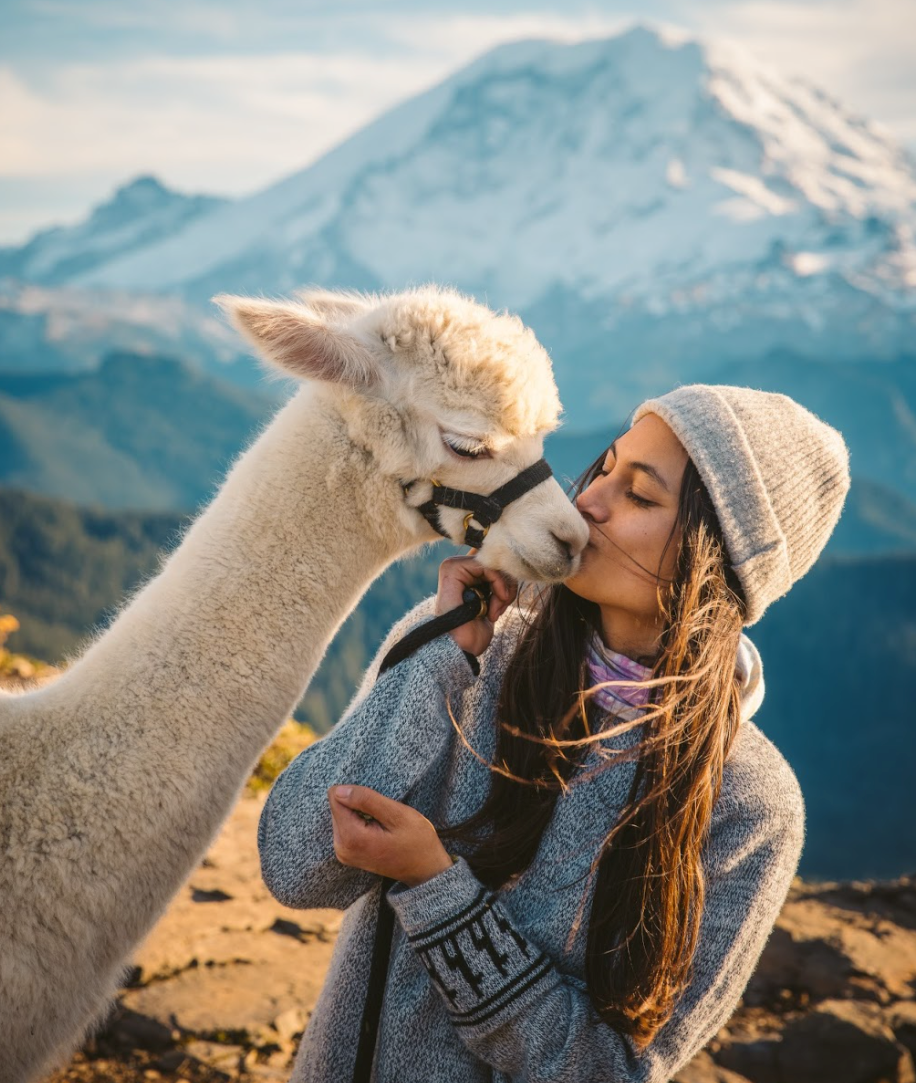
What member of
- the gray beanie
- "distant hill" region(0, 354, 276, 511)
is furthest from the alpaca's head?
"distant hill" region(0, 354, 276, 511)

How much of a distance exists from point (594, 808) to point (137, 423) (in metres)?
165

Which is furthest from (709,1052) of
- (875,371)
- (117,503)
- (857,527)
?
(875,371)

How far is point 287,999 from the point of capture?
10.4 ft

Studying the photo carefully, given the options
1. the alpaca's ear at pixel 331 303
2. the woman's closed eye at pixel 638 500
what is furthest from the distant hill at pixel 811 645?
the woman's closed eye at pixel 638 500

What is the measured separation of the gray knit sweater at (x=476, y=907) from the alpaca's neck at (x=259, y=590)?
329 mm

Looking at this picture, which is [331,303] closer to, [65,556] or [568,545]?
[568,545]

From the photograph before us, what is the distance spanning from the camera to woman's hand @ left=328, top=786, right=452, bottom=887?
1.68 m

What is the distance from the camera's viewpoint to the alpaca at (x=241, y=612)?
1.98m

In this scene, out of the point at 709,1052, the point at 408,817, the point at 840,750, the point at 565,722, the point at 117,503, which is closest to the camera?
the point at 408,817

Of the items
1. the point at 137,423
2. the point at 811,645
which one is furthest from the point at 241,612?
the point at 137,423

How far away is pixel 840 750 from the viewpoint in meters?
89.5

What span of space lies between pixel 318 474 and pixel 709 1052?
225 centimetres

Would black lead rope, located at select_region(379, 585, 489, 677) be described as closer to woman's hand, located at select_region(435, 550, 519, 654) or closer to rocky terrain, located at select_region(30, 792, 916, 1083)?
woman's hand, located at select_region(435, 550, 519, 654)

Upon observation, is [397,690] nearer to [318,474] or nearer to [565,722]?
[565,722]
